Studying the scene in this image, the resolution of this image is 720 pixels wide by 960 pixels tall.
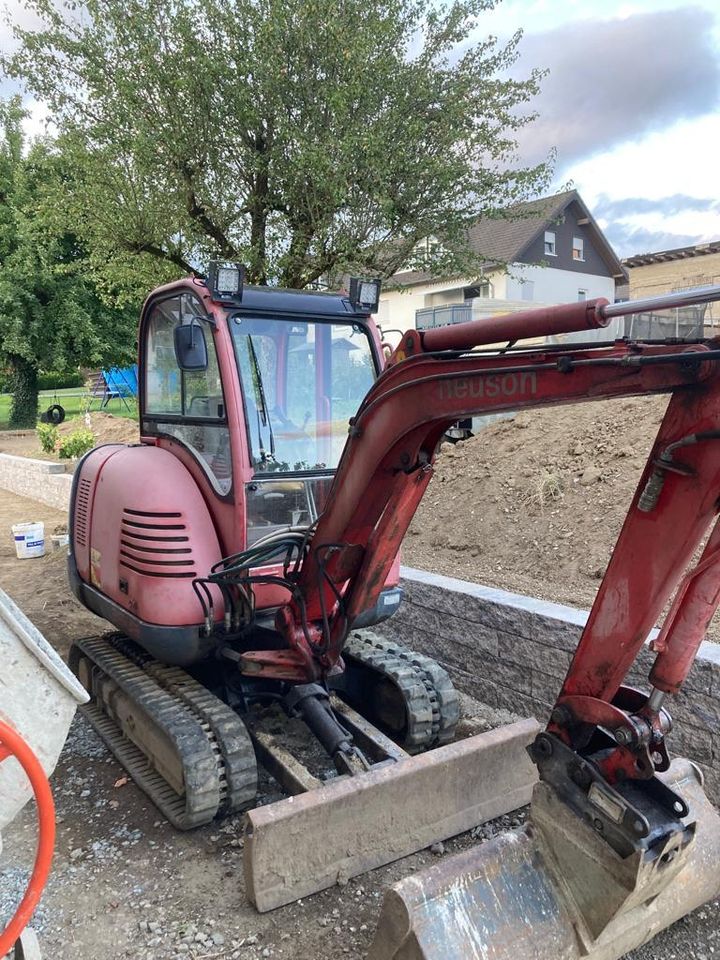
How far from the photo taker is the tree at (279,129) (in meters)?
8.07

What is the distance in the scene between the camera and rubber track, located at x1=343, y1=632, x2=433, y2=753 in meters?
3.76

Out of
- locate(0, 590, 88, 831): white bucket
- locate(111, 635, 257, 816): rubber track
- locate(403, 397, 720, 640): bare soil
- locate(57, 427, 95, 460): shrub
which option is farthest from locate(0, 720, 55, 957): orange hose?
locate(57, 427, 95, 460): shrub

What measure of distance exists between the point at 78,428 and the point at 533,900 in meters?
15.2

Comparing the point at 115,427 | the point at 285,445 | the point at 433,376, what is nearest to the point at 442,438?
the point at 433,376

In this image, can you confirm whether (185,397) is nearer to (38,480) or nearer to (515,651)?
(515,651)

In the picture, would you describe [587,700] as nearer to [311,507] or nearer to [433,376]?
[433,376]

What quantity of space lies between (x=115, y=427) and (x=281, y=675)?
14.0 m

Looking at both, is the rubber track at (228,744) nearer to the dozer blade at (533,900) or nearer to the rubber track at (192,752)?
the rubber track at (192,752)

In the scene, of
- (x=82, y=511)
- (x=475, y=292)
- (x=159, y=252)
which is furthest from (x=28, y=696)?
(x=475, y=292)

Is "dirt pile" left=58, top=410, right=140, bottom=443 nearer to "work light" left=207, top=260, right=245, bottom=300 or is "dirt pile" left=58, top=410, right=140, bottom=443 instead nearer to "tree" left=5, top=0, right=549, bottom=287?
"tree" left=5, top=0, right=549, bottom=287

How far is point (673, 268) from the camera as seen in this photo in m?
29.2

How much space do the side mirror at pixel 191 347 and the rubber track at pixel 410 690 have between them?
1784mm

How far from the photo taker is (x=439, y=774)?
3.15m

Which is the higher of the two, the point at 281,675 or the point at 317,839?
the point at 281,675
